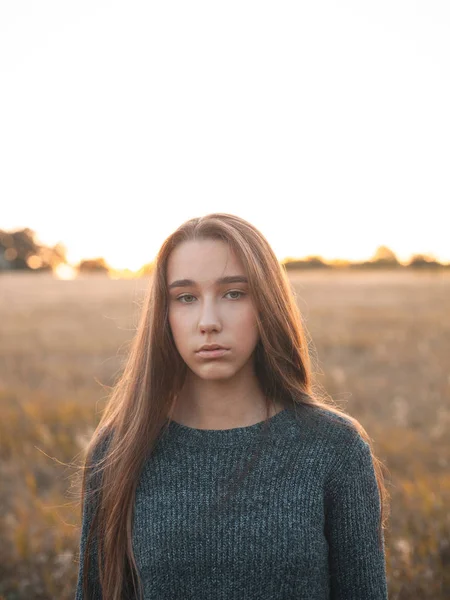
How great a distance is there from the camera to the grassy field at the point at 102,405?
355 cm

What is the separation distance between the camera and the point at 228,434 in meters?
1.99

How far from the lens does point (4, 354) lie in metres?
9.88

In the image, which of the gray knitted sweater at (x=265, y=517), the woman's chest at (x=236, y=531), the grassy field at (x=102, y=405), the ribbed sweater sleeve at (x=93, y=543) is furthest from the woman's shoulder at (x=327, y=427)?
the grassy field at (x=102, y=405)

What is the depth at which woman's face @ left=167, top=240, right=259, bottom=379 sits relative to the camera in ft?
6.18

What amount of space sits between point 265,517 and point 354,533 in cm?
28

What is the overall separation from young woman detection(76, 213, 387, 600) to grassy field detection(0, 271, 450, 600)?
1.56 ft

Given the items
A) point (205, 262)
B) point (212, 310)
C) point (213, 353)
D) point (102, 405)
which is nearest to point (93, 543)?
point (213, 353)

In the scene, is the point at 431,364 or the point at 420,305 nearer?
the point at 431,364

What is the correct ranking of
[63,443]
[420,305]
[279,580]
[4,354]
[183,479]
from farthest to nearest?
[420,305], [4,354], [63,443], [183,479], [279,580]

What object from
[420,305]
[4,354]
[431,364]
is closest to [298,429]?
[431,364]

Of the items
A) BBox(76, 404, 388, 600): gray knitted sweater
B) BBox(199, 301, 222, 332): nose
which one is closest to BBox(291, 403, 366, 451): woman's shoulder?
BBox(76, 404, 388, 600): gray knitted sweater

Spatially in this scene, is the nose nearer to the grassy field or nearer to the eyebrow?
the eyebrow

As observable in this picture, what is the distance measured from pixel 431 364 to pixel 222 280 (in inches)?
311

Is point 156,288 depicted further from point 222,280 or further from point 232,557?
point 232,557
